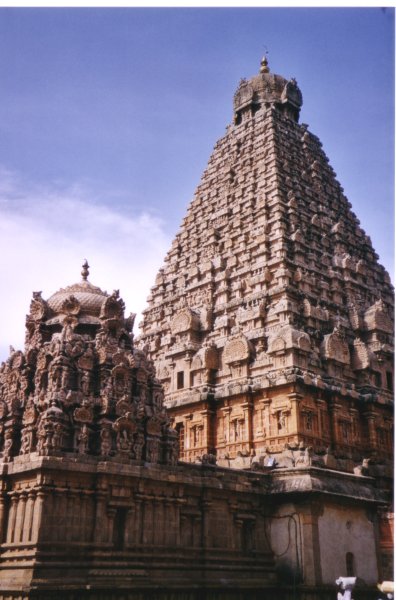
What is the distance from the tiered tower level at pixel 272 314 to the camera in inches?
1410

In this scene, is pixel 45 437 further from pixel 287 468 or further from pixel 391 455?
pixel 391 455

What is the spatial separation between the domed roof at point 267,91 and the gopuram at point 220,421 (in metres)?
8.22

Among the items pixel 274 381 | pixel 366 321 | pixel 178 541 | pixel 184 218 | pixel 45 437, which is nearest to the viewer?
pixel 45 437

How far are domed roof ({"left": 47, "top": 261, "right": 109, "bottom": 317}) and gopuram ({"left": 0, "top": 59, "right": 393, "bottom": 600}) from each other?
9cm

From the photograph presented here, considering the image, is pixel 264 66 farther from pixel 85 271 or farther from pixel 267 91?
pixel 85 271

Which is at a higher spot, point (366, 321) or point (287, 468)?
point (366, 321)

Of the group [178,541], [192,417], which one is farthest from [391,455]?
[178,541]

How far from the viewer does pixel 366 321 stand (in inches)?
1698

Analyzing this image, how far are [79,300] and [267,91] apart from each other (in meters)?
33.9

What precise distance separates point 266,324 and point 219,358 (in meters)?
3.53

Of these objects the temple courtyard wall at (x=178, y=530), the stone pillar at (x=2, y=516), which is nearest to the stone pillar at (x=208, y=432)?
the temple courtyard wall at (x=178, y=530)

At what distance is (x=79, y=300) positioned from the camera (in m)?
31.0

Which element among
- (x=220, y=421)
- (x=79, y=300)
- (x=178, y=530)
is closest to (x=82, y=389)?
(x=79, y=300)

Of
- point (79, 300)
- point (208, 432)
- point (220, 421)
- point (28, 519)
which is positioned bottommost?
point (28, 519)
